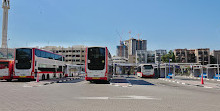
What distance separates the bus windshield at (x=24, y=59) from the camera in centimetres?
2380

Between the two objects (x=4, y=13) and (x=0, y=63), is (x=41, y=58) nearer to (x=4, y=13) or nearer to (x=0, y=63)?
(x=0, y=63)

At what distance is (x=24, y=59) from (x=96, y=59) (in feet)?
28.9

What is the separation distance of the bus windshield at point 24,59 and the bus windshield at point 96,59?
297 inches

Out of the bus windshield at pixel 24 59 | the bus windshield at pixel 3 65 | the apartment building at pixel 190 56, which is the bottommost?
the bus windshield at pixel 3 65

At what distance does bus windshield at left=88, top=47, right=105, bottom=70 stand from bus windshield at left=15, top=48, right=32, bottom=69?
7.55 metres

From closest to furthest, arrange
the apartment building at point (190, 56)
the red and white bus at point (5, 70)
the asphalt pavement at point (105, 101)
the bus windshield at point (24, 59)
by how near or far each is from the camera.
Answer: the asphalt pavement at point (105, 101) < the bus windshield at point (24, 59) < the red and white bus at point (5, 70) < the apartment building at point (190, 56)

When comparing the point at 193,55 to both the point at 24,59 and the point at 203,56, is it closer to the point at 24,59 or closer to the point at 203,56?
the point at 203,56

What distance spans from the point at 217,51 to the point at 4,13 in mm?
113643

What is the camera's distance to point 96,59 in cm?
2123

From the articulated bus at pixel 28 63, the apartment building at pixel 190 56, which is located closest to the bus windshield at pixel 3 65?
the articulated bus at pixel 28 63

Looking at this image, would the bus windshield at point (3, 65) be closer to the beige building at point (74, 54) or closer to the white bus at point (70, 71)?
the white bus at point (70, 71)

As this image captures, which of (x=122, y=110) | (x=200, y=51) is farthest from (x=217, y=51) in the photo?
(x=122, y=110)

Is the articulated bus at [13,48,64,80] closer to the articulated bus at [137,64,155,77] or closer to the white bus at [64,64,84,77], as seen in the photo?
the white bus at [64,64,84,77]

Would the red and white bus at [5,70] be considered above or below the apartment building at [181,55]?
below
